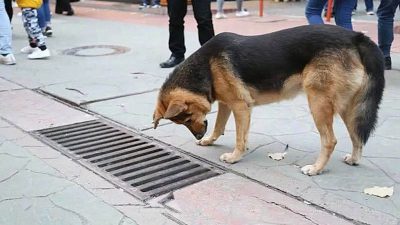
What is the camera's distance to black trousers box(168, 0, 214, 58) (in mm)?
5965

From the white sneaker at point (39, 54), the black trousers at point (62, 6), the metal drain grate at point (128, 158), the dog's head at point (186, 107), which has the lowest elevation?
the metal drain grate at point (128, 158)

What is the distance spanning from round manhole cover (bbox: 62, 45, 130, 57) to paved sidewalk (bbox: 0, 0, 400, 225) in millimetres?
1041

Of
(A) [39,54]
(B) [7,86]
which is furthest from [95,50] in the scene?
(B) [7,86]

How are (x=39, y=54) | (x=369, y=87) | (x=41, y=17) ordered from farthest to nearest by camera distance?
(x=41, y=17)
(x=39, y=54)
(x=369, y=87)

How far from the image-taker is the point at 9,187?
3.01 metres

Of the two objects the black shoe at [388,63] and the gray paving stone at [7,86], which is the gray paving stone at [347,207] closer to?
the black shoe at [388,63]

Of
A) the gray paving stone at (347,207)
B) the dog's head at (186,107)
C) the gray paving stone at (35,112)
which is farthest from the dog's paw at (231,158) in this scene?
the gray paving stone at (35,112)

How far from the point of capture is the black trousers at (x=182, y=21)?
5965 millimetres

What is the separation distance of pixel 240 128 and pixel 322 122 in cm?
59

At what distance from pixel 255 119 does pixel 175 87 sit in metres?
1.27

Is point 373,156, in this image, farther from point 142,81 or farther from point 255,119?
point 142,81

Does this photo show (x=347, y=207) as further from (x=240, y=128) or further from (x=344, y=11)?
(x=344, y=11)

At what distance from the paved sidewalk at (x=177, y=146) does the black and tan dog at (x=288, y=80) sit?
0.25 m

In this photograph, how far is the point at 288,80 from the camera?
317 centimetres
